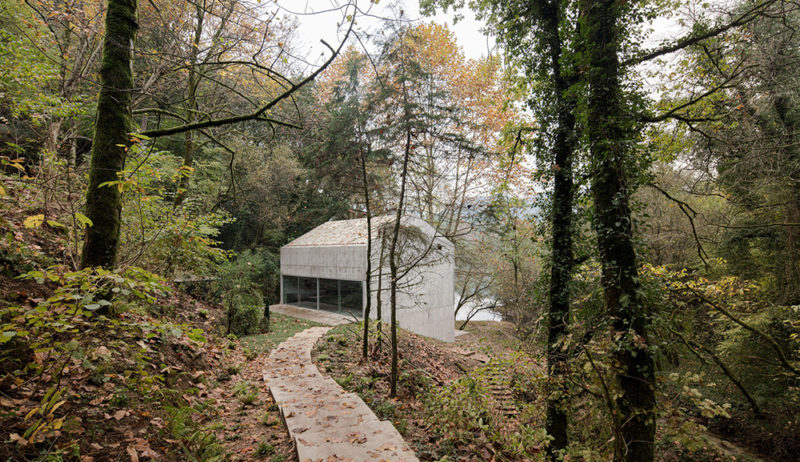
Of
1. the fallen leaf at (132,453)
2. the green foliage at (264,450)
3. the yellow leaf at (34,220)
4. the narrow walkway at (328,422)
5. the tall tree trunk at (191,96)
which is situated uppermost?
the tall tree trunk at (191,96)

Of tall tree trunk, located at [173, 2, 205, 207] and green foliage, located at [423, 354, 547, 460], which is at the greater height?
tall tree trunk, located at [173, 2, 205, 207]

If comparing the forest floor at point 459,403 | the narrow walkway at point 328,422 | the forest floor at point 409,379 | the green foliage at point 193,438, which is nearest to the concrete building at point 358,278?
the forest floor at point 409,379

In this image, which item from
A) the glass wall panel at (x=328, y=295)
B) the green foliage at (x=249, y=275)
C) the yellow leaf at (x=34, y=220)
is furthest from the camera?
the glass wall panel at (x=328, y=295)

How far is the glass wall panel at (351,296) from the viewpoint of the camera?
45.0ft

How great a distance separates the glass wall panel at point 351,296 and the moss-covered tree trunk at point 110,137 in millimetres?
10314

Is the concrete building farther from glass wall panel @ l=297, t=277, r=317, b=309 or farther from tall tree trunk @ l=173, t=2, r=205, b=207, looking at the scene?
tall tree trunk @ l=173, t=2, r=205, b=207

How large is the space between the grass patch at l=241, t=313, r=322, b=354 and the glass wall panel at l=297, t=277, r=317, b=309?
7.78ft

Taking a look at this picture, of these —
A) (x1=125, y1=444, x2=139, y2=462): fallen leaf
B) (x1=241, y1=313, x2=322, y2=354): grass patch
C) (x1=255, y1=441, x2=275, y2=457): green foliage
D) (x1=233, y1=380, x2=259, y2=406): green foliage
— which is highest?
(x1=125, y1=444, x2=139, y2=462): fallen leaf

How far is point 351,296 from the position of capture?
14125mm

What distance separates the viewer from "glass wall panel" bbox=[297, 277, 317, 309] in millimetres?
16891

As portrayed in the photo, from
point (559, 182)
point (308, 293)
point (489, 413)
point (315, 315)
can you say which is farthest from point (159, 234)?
point (308, 293)

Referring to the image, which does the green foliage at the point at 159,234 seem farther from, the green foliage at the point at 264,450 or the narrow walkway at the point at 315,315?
the narrow walkway at the point at 315,315

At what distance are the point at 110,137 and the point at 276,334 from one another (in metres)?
8.14

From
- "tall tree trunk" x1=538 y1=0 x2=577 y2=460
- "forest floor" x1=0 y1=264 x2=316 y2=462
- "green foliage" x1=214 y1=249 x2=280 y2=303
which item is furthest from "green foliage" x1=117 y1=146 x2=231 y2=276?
"tall tree trunk" x1=538 y1=0 x2=577 y2=460
